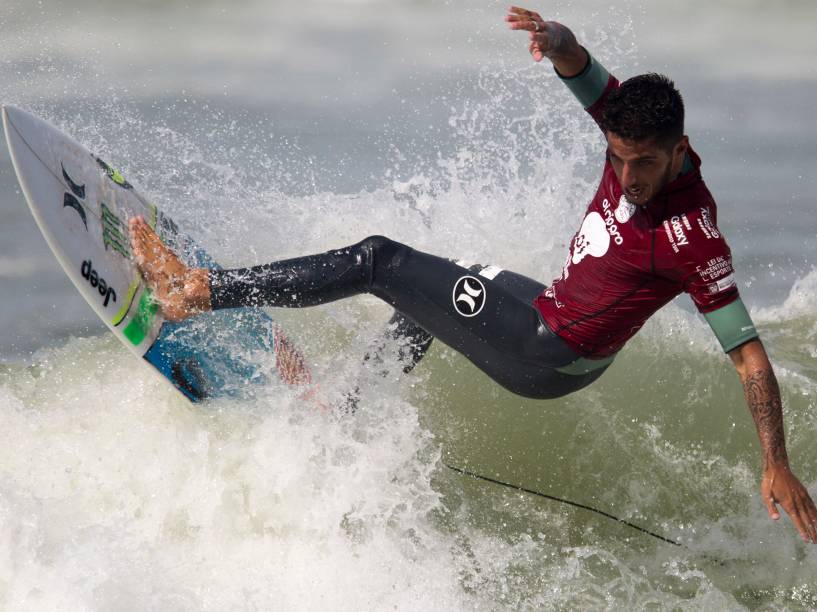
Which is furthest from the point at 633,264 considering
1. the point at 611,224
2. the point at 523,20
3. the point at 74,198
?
the point at 74,198

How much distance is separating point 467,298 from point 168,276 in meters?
1.23

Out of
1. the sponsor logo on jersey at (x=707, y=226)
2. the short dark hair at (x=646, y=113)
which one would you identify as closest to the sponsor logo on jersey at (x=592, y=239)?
the sponsor logo on jersey at (x=707, y=226)

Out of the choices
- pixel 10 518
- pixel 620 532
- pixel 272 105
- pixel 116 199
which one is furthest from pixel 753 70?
pixel 10 518

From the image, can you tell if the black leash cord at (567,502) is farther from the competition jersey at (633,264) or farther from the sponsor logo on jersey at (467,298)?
the sponsor logo on jersey at (467,298)

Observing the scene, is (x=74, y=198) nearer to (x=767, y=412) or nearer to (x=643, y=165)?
(x=643, y=165)

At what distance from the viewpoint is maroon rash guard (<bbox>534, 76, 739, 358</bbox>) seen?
11.3 feet

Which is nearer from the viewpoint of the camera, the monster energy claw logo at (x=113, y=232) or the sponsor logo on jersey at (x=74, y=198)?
the sponsor logo on jersey at (x=74, y=198)

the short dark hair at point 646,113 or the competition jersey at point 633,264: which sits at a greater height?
the short dark hair at point 646,113

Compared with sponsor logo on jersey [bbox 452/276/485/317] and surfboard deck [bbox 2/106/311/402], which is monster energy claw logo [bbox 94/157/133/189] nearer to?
surfboard deck [bbox 2/106/311/402]

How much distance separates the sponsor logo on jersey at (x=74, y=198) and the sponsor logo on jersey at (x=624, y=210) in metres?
2.09

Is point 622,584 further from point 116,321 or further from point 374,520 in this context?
point 116,321

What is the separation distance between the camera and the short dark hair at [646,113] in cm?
327

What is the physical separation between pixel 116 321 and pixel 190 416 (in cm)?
76

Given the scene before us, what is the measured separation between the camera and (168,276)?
4.15m
